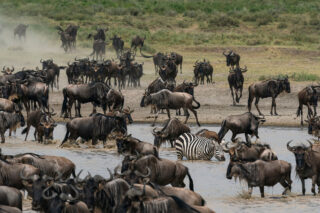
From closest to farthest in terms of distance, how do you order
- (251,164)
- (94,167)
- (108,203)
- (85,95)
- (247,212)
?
(108,203) → (247,212) → (251,164) → (94,167) → (85,95)

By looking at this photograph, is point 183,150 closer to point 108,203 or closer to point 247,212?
point 247,212

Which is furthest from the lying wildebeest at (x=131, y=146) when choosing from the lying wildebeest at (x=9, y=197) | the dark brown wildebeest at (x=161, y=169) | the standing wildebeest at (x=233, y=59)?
the standing wildebeest at (x=233, y=59)

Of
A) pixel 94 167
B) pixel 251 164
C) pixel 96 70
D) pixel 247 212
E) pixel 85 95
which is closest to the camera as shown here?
pixel 247 212

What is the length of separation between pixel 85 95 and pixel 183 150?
8.52m

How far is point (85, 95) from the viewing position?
91.6 feet

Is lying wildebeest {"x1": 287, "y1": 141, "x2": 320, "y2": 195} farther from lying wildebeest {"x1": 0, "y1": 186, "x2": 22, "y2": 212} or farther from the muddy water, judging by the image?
lying wildebeest {"x1": 0, "y1": 186, "x2": 22, "y2": 212}

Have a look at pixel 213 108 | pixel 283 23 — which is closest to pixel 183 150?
pixel 213 108

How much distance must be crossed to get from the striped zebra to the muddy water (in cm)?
18

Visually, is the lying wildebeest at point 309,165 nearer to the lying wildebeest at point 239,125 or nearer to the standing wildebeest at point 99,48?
the lying wildebeest at point 239,125

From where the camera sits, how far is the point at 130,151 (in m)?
16.9

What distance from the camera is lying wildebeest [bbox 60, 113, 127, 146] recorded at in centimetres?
2152

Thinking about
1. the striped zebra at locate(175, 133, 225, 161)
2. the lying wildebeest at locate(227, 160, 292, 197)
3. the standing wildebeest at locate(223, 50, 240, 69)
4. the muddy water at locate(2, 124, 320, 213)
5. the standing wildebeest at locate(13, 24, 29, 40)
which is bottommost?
the muddy water at locate(2, 124, 320, 213)

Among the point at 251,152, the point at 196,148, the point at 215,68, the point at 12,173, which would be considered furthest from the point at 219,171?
the point at 215,68

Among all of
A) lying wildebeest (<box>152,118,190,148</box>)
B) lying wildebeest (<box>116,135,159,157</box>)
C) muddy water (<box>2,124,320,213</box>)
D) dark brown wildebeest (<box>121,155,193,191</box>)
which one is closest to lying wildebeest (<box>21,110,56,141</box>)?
muddy water (<box>2,124,320,213</box>)
